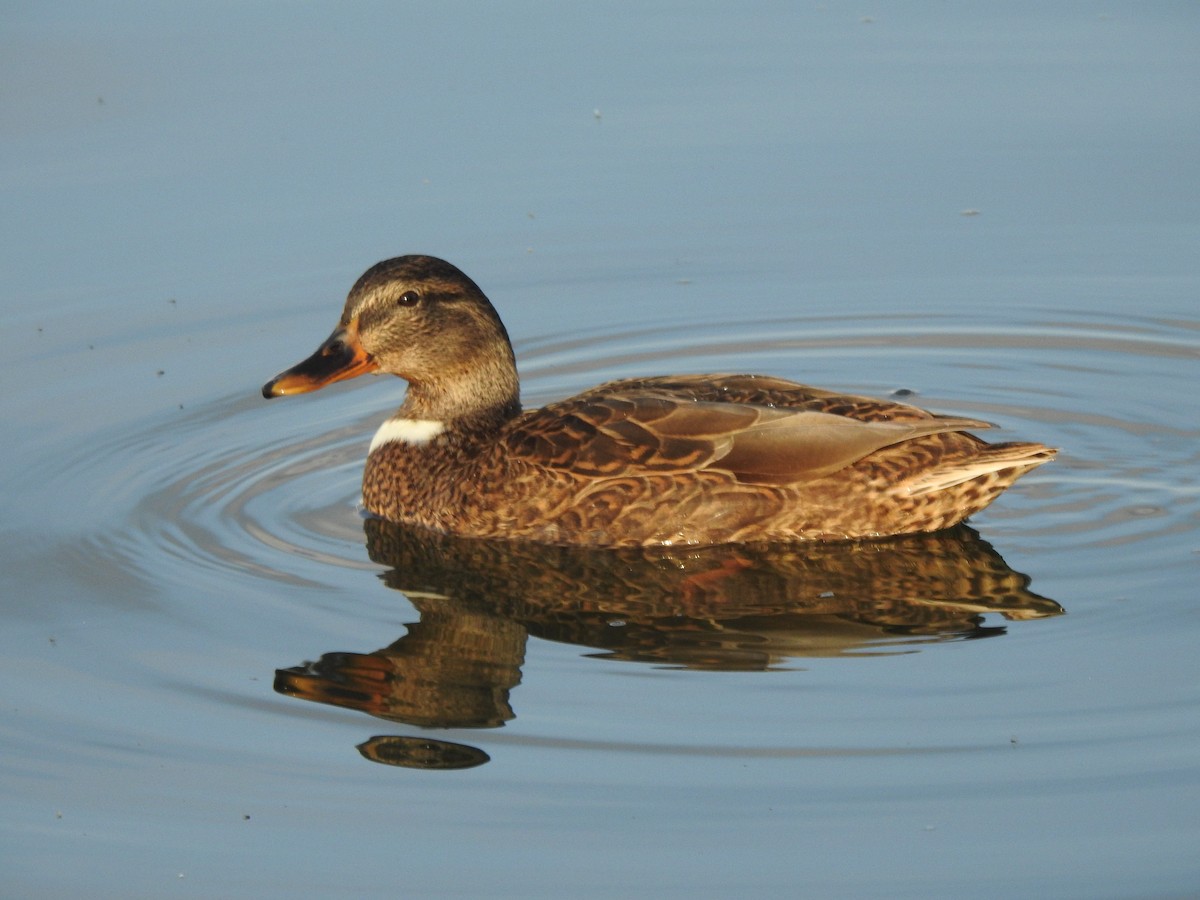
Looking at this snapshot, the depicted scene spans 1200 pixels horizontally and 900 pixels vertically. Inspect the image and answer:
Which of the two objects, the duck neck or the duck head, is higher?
the duck head

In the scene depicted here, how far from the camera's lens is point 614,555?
9219 mm

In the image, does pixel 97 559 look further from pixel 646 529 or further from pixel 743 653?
pixel 743 653

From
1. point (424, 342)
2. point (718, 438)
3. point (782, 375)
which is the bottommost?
point (718, 438)

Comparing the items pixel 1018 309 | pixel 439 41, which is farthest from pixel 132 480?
pixel 439 41

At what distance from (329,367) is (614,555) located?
1744mm

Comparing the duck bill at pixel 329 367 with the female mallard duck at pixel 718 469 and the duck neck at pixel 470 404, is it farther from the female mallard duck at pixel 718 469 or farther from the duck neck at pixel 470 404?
the duck neck at pixel 470 404

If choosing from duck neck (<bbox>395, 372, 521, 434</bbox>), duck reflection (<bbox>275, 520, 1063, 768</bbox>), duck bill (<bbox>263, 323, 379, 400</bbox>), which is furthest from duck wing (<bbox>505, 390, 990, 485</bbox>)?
duck bill (<bbox>263, 323, 379, 400</bbox>)

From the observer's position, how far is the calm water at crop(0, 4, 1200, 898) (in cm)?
662

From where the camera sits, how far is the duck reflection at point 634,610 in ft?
25.3

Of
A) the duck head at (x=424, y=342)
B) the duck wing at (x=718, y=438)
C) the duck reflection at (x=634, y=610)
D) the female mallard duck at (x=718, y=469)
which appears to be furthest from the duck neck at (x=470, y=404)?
the duck wing at (x=718, y=438)

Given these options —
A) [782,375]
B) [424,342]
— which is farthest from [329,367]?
[782,375]

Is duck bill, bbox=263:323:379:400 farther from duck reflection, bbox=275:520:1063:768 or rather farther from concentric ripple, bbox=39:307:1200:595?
duck reflection, bbox=275:520:1063:768

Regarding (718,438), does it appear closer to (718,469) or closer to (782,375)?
(718,469)

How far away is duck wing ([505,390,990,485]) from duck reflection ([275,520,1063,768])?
1.28ft
